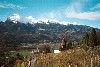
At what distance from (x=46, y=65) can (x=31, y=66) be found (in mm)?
2807

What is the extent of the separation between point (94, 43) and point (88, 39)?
2.73m

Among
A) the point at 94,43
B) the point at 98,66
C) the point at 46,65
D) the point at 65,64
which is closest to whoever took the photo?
the point at 98,66

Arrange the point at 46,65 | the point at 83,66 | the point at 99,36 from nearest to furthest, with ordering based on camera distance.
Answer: the point at 83,66 < the point at 46,65 < the point at 99,36

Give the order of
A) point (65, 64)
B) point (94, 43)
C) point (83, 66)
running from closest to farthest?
point (83, 66) < point (65, 64) < point (94, 43)

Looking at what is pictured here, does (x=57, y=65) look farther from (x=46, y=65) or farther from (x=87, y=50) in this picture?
(x=87, y=50)

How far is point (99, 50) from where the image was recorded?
49.7 metres

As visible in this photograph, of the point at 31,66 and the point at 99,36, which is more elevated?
the point at 99,36

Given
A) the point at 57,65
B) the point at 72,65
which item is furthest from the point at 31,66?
the point at 72,65

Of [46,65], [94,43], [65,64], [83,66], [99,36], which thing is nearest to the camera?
[83,66]

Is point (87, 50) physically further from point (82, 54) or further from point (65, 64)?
point (65, 64)

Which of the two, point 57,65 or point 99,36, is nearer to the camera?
point 57,65

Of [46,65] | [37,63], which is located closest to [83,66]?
[46,65]

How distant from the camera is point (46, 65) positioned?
45125 millimetres

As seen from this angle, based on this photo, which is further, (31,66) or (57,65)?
(31,66)
